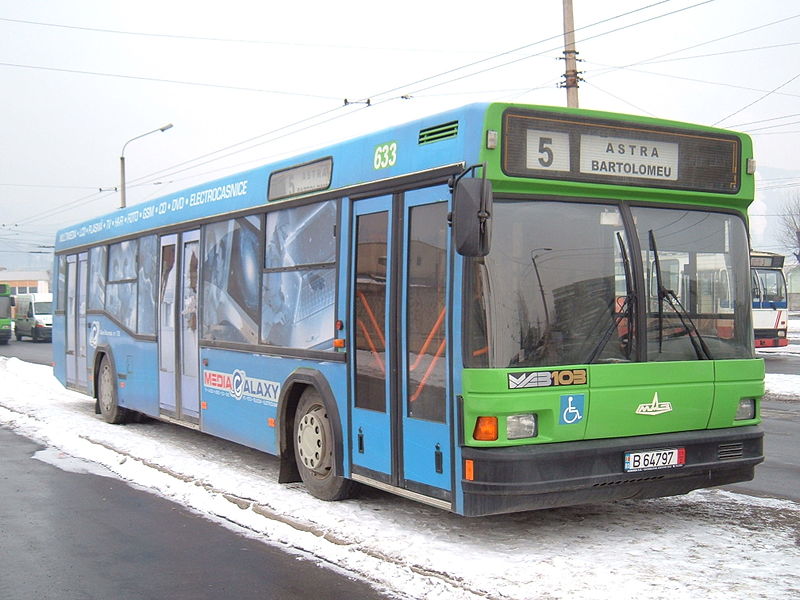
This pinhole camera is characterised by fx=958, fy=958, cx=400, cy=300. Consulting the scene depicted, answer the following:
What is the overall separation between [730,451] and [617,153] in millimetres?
2288

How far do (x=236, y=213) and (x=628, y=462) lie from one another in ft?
16.8

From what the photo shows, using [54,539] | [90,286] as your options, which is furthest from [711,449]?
[90,286]

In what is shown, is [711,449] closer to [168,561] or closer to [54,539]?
[168,561]

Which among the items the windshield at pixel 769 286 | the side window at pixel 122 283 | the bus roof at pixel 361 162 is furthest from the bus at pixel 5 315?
the bus roof at pixel 361 162

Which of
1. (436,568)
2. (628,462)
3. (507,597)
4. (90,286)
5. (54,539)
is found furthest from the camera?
(90,286)

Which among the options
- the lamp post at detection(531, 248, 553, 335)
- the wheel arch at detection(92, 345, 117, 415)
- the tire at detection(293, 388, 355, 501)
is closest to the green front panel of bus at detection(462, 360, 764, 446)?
the lamp post at detection(531, 248, 553, 335)

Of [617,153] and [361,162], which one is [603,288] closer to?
[617,153]

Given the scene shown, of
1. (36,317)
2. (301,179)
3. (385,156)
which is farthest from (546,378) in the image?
(36,317)

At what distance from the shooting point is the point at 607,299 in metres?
6.45

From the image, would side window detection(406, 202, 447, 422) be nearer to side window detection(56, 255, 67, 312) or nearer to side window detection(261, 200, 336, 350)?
side window detection(261, 200, 336, 350)

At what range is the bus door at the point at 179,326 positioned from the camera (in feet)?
35.8

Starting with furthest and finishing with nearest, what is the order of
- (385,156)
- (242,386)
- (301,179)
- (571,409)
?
(242,386) < (301,179) < (385,156) < (571,409)

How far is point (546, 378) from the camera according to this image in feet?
20.3

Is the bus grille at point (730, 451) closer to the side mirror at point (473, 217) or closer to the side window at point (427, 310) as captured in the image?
the side window at point (427, 310)
